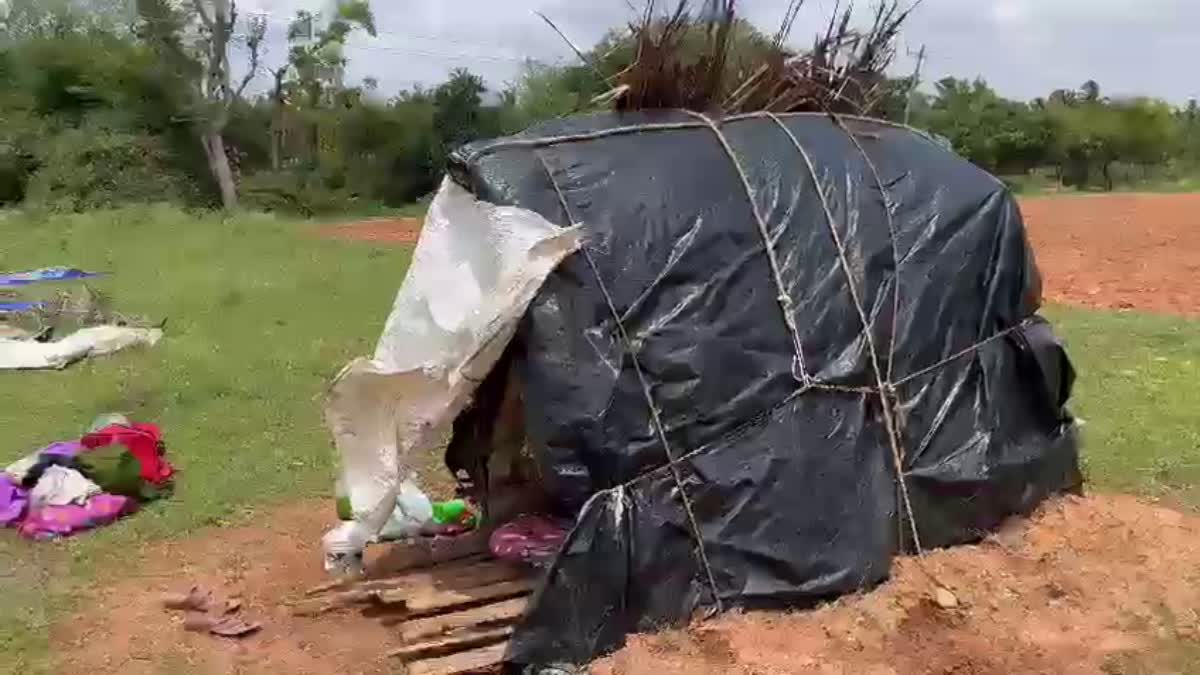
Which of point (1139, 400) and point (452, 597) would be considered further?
point (1139, 400)

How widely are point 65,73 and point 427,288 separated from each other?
2649cm

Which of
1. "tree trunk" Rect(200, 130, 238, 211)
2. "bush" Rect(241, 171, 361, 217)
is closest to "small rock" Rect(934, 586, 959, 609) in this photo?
"tree trunk" Rect(200, 130, 238, 211)

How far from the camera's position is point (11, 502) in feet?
20.7

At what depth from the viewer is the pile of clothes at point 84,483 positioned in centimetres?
625

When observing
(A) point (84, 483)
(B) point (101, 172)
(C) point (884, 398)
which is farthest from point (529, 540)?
(B) point (101, 172)

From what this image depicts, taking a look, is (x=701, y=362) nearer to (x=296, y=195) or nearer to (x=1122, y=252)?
(x=1122, y=252)

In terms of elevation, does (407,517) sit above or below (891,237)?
below

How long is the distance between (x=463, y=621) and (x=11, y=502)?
10.1 feet

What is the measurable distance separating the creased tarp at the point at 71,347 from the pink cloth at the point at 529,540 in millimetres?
6492

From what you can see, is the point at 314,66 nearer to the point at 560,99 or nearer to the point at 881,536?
the point at 560,99

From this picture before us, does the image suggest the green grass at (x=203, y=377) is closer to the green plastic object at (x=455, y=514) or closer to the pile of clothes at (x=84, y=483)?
the pile of clothes at (x=84, y=483)

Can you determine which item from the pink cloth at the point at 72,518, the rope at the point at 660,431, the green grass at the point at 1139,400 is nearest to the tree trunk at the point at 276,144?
the green grass at the point at 1139,400

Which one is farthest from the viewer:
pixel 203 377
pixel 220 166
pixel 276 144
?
pixel 276 144

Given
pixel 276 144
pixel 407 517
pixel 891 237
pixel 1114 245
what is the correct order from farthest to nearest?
pixel 276 144
pixel 1114 245
pixel 407 517
pixel 891 237
